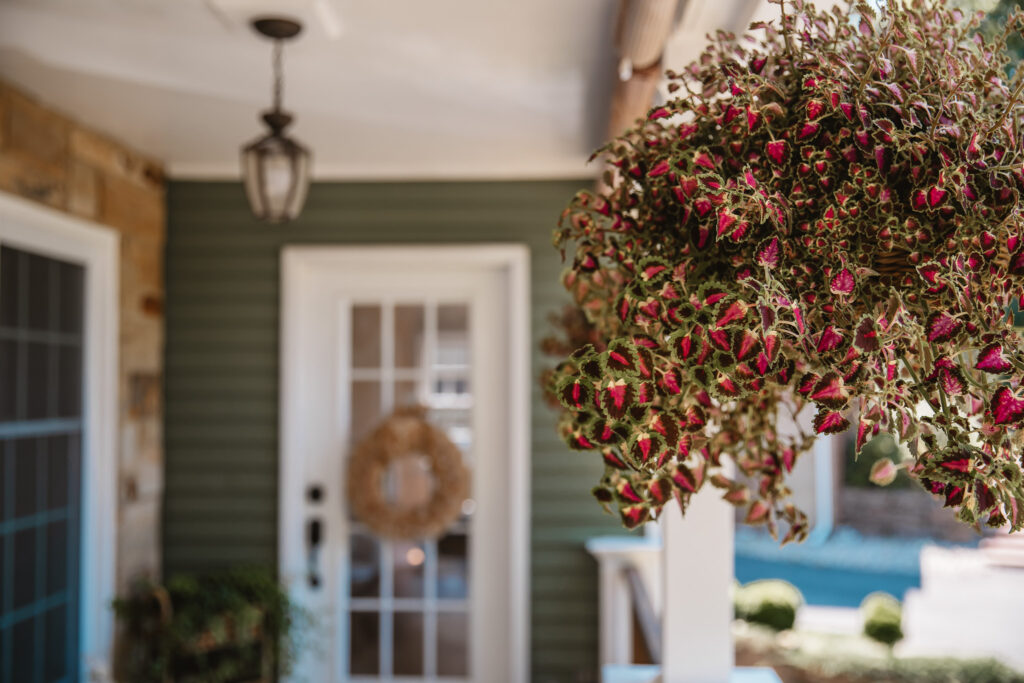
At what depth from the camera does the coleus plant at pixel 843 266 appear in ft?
2.39

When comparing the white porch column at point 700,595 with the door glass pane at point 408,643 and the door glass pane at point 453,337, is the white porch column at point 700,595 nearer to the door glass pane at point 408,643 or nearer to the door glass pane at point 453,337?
the door glass pane at point 453,337

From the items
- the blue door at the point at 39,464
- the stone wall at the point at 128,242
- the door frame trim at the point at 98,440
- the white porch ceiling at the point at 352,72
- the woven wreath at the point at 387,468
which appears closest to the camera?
the white porch ceiling at the point at 352,72

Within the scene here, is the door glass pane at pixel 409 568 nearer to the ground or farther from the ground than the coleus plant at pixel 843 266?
nearer to the ground

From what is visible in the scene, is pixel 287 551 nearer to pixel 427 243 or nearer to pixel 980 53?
pixel 427 243

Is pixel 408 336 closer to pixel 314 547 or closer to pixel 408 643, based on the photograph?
pixel 314 547

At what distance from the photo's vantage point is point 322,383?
416cm

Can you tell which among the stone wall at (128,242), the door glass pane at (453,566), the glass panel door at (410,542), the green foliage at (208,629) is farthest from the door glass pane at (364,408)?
the stone wall at (128,242)

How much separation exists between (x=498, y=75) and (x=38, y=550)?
242 cm

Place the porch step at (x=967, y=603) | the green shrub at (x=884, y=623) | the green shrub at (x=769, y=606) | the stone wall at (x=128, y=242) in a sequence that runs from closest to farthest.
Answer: the stone wall at (x=128, y=242), the green shrub at (x=884, y=623), the green shrub at (x=769, y=606), the porch step at (x=967, y=603)

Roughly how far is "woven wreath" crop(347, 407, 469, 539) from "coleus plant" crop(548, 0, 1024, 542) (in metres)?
3.14

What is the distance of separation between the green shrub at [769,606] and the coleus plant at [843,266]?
4497mm

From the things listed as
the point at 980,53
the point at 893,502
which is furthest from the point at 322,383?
the point at 893,502

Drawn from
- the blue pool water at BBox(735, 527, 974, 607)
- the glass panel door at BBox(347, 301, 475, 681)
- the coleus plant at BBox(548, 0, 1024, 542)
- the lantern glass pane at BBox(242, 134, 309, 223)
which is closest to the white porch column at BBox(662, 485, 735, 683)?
the coleus plant at BBox(548, 0, 1024, 542)

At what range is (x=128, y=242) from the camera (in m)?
3.78
